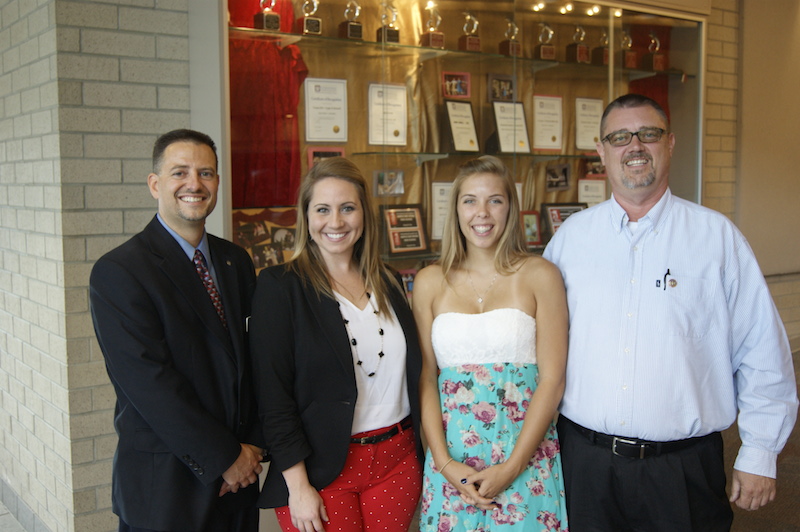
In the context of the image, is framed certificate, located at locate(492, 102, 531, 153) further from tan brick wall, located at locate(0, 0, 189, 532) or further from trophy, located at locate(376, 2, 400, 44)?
tan brick wall, located at locate(0, 0, 189, 532)

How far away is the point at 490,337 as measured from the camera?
2.15m

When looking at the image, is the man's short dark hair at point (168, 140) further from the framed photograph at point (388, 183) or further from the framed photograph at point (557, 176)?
the framed photograph at point (557, 176)

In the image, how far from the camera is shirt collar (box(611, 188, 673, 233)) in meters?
2.23

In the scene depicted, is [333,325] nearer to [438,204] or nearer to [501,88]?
[438,204]

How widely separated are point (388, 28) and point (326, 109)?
59cm

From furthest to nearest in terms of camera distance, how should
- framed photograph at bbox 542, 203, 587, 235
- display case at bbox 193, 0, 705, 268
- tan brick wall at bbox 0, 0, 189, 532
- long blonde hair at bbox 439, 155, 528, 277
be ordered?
1. framed photograph at bbox 542, 203, 587, 235
2. display case at bbox 193, 0, 705, 268
3. tan brick wall at bbox 0, 0, 189, 532
4. long blonde hair at bbox 439, 155, 528, 277

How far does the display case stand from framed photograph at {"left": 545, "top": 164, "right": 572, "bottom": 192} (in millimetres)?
10

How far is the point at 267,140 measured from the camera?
3.51m

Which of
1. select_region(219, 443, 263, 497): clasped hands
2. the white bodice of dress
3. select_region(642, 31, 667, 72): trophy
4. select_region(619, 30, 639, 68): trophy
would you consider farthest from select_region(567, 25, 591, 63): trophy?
select_region(219, 443, 263, 497): clasped hands

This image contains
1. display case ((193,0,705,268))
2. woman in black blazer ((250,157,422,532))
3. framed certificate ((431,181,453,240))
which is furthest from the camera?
framed certificate ((431,181,453,240))

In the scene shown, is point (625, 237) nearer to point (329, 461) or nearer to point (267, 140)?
point (329, 461)

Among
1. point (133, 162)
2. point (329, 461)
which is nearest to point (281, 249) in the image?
point (133, 162)

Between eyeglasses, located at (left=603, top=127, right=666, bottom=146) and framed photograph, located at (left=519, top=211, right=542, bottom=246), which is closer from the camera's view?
eyeglasses, located at (left=603, top=127, right=666, bottom=146)

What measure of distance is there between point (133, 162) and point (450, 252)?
1617 mm
